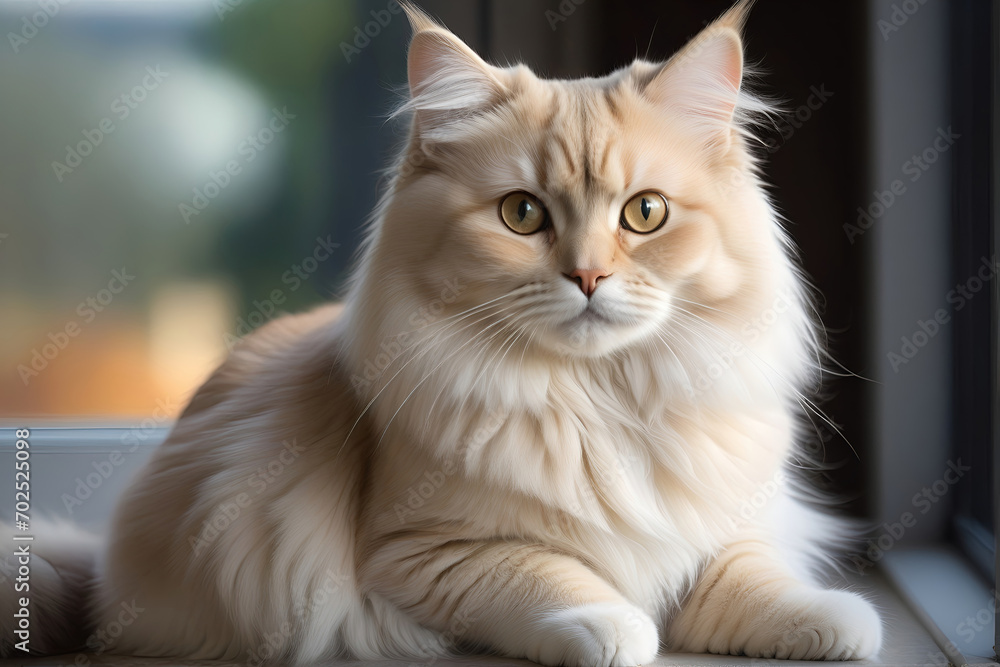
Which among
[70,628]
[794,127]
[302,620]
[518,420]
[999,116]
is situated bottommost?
[70,628]

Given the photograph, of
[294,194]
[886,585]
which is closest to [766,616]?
[886,585]

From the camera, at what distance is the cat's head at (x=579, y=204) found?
1268mm

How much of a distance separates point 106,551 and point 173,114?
1.35 meters

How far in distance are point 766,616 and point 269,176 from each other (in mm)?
1900

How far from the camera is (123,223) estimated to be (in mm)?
2461

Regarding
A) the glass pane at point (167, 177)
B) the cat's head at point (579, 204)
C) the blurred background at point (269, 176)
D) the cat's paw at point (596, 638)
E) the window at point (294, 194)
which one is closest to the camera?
the cat's paw at point (596, 638)

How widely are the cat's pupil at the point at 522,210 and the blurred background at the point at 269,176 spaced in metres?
1.02

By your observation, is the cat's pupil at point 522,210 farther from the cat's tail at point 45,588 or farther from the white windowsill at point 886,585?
the cat's tail at point 45,588

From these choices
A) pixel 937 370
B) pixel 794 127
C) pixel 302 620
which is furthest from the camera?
pixel 794 127

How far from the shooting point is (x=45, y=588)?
1.56 meters

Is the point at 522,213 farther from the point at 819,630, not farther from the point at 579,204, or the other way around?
the point at 819,630

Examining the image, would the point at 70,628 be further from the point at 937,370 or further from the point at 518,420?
the point at 937,370

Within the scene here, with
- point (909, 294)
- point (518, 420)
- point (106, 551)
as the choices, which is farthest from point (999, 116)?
point (106, 551)

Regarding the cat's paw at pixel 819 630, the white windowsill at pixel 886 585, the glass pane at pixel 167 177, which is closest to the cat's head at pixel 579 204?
the cat's paw at pixel 819 630
